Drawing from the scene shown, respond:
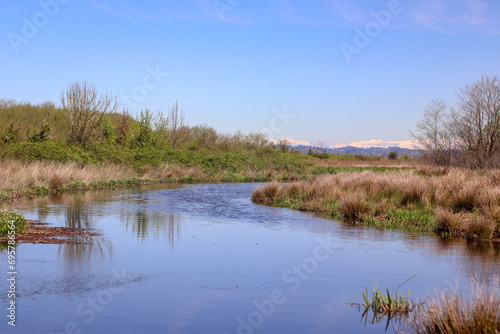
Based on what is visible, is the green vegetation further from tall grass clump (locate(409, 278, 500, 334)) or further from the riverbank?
tall grass clump (locate(409, 278, 500, 334))

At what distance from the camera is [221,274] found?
9781 mm

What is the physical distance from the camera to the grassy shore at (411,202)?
1505cm

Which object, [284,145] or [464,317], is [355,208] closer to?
[464,317]

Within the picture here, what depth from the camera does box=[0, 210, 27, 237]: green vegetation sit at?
13.4 m

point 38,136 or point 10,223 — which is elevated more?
point 38,136

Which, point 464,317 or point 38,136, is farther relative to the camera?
point 38,136

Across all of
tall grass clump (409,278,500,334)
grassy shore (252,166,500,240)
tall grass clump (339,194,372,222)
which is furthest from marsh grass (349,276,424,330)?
tall grass clump (339,194,372,222)

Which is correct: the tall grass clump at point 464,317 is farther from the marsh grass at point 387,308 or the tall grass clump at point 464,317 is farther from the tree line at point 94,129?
the tree line at point 94,129

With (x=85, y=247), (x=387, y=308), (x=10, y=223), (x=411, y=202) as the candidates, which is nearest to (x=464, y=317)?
(x=387, y=308)

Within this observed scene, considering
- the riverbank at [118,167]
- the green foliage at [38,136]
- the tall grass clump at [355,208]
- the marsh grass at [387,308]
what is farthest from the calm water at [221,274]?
the green foliage at [38,136]

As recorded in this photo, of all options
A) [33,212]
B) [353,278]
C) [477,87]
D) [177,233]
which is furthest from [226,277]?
[477,87]

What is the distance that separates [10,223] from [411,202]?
14.3 m

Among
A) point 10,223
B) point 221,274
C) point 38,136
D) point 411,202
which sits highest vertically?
point 38,136

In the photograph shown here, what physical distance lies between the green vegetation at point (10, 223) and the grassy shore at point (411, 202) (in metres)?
11.2
